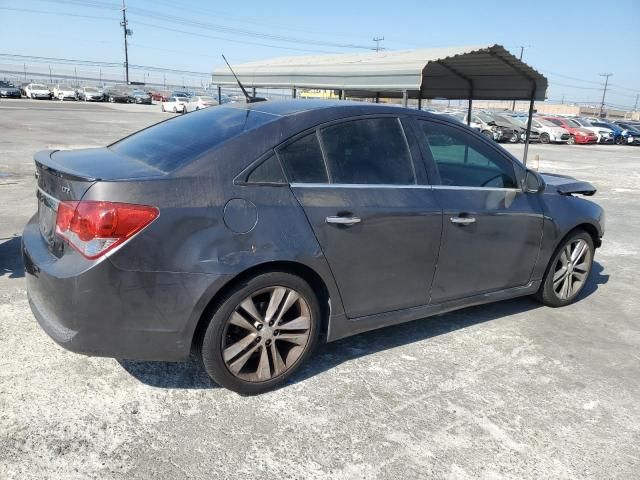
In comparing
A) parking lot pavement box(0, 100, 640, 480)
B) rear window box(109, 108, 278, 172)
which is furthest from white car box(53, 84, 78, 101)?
rear window box(109, 108, 278, 172)

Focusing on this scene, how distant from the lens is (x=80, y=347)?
8.48ft

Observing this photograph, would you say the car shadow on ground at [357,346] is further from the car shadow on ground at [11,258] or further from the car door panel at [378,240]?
the car shadow on ground at [11,258]

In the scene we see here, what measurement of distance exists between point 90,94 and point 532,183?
53.5 m

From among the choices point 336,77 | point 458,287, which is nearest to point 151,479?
point 458,287

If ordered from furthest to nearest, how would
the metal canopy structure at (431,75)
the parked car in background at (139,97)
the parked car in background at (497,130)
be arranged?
1. the parked car in background at (139,97)
2. the parked car in background at (497,130)
3. the metal canopy structure at (431,75)

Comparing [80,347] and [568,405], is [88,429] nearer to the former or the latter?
[80,347]

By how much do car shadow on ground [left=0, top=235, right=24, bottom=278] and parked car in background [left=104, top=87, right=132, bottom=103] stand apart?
50583 mm

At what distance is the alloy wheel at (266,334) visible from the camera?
284 cm

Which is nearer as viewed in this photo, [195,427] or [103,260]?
[103,260]

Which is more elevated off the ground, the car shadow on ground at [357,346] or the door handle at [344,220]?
the door handle at [344,220]

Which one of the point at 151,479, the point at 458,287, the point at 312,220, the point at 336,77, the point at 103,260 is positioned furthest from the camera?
the point at 336,77

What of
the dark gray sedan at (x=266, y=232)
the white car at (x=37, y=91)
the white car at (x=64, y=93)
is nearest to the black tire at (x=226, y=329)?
the dark gray sedan at (x=266, y=232)

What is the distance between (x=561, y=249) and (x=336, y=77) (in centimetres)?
571

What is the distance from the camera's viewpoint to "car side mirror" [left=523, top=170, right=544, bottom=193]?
3.98 m
